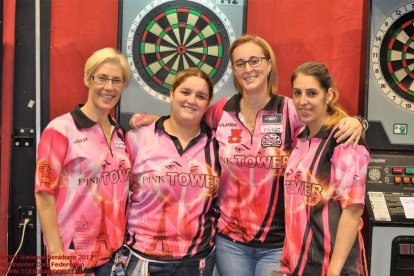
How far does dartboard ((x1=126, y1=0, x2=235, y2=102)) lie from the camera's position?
255cm

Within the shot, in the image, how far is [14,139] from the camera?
8.34ft

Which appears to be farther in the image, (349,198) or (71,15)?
(71,15)

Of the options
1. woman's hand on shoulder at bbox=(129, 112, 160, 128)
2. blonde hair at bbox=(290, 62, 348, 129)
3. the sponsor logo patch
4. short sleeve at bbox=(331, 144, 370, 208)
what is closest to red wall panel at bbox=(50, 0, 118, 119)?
woman's hand on shoulder at bbox=(129, 112, 160, 128)

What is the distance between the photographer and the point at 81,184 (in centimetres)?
179

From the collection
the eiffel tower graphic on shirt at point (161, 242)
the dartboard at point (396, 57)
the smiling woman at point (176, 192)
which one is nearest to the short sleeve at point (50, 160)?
the smiling woman at point (176, 192)

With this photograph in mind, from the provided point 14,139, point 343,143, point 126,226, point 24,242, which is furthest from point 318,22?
point 24,242

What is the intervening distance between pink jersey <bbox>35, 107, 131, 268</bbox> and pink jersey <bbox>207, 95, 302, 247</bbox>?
19.8 inches

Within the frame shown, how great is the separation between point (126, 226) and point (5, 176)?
0.99 meters

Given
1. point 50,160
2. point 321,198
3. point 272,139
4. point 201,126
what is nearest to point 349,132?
point 321,198

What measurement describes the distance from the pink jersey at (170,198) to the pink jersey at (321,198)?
1.19 ft

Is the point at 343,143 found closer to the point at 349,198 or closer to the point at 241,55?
the point at 349,198

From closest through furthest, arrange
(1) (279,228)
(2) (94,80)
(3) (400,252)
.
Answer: (2) (94,80) < (1) (279,228) < (3) (400,252)

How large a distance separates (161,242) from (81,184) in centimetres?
41

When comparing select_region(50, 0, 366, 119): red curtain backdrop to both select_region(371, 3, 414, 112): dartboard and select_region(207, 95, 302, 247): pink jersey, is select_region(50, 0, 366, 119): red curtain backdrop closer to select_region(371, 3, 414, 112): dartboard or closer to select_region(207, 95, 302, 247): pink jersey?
select_region(371, 3, 414, 112): dartboard
